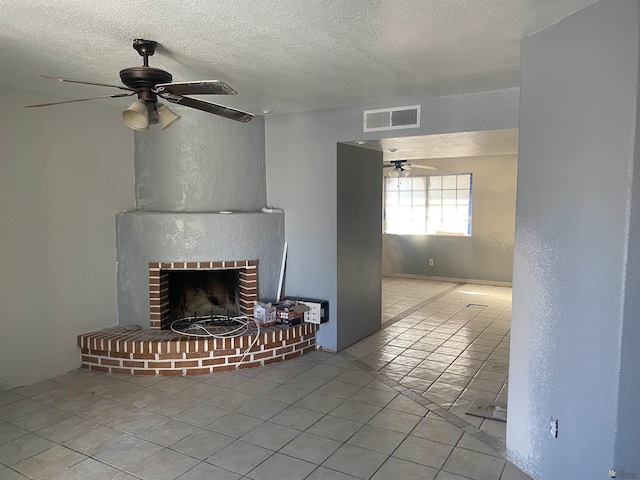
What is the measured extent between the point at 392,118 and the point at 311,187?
3.57 feet

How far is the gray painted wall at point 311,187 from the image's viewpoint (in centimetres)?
441

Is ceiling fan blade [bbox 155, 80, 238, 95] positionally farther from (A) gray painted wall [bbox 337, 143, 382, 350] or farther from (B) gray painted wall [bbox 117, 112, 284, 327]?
(A) gray painted wall [bbox 337, 143, 382, 350]

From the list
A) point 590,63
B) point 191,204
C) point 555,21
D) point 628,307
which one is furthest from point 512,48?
point 191,204

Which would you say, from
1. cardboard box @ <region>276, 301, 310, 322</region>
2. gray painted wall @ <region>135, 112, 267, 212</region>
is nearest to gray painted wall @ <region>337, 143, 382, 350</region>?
cardboard box @ <region>276, 301, 310, 322</region>

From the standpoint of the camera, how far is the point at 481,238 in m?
8.10

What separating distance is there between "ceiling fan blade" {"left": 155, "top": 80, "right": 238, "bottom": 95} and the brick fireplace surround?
2169 millimetres

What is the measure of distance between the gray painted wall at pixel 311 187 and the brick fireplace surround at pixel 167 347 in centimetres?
57

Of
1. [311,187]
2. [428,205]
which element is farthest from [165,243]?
[428,205]

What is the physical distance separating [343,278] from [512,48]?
264 centimetres

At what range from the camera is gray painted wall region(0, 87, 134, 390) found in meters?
3.54

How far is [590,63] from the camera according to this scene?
2.07 metres

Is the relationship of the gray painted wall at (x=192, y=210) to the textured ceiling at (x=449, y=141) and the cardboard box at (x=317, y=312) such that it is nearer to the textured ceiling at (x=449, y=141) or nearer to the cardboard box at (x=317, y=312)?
the cardboard box at (x=317, y=312)

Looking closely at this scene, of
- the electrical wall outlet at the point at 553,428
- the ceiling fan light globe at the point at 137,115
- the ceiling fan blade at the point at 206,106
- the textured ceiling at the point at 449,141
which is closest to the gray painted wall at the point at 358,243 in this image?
the textured ceiling at the point at 449,141

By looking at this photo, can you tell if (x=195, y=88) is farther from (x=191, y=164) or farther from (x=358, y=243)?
(x=358, y=243)
